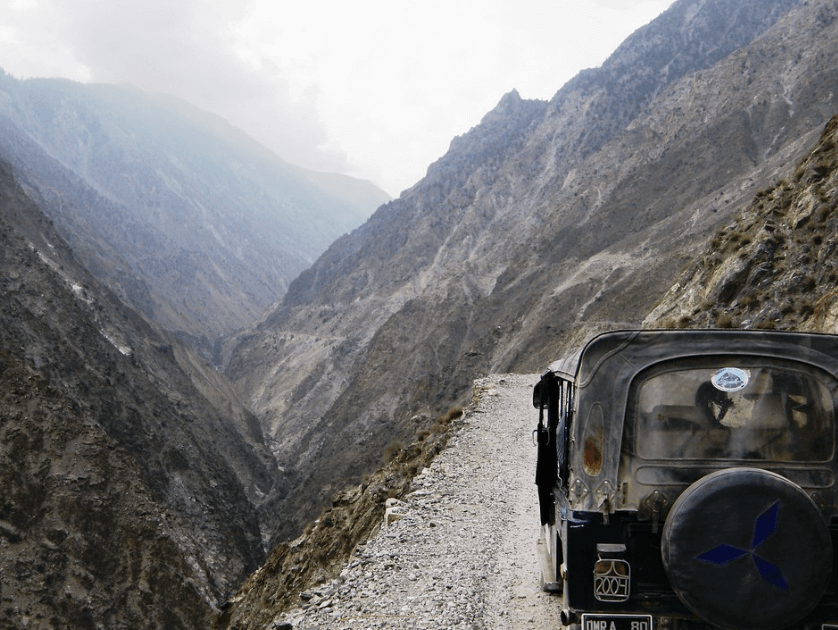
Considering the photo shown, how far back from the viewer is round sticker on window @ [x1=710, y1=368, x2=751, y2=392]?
4672 millimetres

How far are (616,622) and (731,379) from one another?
1.76m

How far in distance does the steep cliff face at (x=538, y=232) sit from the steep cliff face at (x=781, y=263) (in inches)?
899

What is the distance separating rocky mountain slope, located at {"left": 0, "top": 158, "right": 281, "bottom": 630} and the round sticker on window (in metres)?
24.8

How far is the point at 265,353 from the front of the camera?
109688mm

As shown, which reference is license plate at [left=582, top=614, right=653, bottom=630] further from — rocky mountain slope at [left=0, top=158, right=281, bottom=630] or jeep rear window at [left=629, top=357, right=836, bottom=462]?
rocky mountain slope at [left=0, top=158, right=281, bottom=630]

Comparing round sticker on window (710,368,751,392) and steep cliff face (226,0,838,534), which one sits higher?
steep cliff face (226,0,838,534)

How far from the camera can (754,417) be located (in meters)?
4.70

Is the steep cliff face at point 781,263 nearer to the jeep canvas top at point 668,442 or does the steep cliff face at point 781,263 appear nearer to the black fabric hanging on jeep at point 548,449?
the black fabric hanging on jeep at point 548,449

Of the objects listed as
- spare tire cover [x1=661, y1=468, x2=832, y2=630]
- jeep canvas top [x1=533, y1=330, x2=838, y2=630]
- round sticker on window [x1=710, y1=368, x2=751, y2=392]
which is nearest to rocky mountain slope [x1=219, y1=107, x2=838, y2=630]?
jeep canvas top [x1=533, y1=330, x2=838, y2=630]

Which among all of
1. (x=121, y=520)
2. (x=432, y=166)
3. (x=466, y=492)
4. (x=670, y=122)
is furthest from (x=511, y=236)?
(x=466, y=492)

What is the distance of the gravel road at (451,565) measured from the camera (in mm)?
7215

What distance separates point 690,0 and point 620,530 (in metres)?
134

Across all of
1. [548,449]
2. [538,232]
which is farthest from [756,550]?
[538,232]

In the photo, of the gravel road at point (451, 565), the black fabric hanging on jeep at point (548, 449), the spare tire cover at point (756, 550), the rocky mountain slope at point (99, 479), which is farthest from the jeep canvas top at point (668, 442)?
the rocky mountain slope at point (99, 479)
